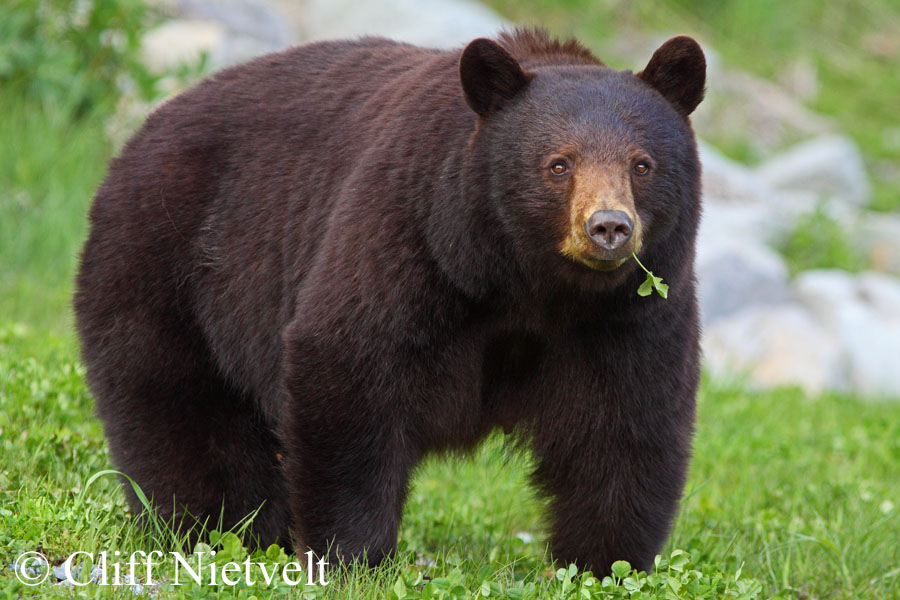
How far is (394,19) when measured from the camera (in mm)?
13078

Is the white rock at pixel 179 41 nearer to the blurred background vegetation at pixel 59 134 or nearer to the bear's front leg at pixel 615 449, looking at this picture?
the blurred background vegetation at pixel 59 134

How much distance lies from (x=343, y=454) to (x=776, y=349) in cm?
671

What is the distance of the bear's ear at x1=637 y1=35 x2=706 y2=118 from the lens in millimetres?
3283

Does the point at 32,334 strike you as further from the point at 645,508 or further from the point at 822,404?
the point at 822,404

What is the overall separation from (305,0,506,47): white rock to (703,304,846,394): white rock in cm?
462

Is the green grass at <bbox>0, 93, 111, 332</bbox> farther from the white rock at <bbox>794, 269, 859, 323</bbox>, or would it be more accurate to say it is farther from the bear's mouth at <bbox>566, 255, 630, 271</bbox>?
the white rock at <bbox>794, 269, 859, 323</bbox>

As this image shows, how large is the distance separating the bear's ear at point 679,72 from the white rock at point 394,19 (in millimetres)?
9276

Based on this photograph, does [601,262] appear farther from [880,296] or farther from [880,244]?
[880,244]

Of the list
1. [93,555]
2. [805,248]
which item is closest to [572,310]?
[93,555]

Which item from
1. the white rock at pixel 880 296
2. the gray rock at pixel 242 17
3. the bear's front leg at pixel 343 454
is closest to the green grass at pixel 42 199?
the gray rock at pixel 242 17

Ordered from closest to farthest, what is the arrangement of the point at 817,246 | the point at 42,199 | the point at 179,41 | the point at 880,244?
the point at 42,199, the point at 179,41, the point at 817,246, the point at 880,244

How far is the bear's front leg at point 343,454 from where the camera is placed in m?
3.31

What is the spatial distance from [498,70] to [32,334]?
3547 millimetres

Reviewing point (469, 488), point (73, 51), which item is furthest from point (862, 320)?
point (73, 51)
